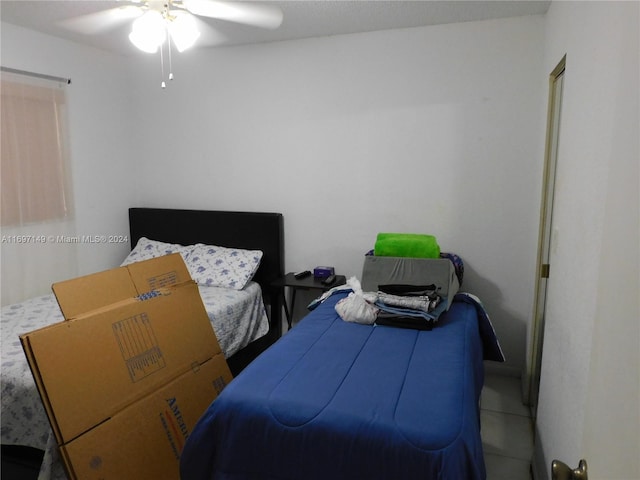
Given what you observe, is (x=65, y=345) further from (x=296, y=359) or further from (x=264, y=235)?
(x=264, y=235)

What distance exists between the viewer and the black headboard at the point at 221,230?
11.2 ft

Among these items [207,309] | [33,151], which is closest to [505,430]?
[207,309]

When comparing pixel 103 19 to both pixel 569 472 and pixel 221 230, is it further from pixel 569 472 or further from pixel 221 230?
pixel 569 472

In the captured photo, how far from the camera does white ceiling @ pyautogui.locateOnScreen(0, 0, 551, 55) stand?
2545 millimetres

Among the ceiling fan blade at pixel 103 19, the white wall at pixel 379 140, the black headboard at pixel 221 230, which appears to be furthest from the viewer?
the black headboard at pixel 221 230

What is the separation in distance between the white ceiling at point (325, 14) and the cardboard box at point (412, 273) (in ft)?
5.09

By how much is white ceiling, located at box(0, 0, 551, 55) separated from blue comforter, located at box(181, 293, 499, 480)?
6.21ft

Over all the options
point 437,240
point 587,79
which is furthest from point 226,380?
point 587,79

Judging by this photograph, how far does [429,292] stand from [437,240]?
0.72 meters

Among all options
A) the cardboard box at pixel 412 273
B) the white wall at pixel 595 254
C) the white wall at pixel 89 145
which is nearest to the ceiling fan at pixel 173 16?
the white wall at pixel 89 145

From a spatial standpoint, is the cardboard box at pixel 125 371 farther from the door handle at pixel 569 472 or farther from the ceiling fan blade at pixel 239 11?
the door handle at pixel 569 472

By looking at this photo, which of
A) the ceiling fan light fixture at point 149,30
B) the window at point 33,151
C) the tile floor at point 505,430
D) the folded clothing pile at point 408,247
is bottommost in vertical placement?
the tile floor at point 505,430

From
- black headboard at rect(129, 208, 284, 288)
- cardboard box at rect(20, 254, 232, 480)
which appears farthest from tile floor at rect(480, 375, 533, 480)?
black headboard at rect(129, 208, 284, 288)

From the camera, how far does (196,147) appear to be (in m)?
3.66
